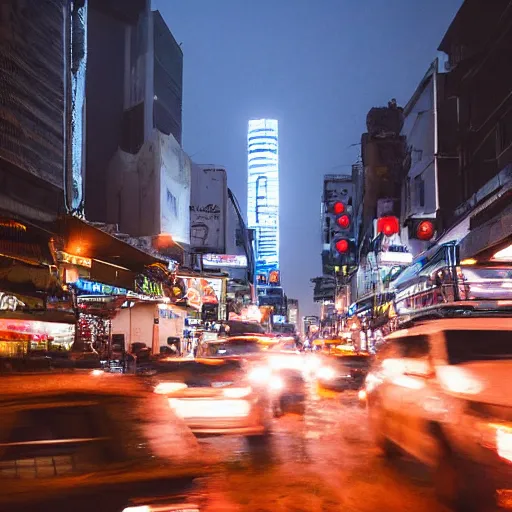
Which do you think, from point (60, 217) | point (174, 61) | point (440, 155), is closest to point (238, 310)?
point (174, 61)

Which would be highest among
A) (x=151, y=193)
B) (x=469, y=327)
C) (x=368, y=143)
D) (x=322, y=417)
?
(x=368, y=143)

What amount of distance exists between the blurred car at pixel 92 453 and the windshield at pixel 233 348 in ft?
33.4

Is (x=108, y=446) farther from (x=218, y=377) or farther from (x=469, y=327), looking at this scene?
(x=218, y=377)

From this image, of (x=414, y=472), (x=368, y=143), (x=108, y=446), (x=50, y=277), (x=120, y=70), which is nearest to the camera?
(x=108, y=446)

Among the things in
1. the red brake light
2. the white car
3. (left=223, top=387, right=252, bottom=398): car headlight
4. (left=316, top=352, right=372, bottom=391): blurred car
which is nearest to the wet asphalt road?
the white car

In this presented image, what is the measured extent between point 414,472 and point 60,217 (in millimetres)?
13118

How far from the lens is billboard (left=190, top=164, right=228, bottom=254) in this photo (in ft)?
157

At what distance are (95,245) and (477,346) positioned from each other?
15951 mm

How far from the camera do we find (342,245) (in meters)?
23.9

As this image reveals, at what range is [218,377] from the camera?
33.9ft

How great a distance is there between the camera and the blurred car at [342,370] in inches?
928

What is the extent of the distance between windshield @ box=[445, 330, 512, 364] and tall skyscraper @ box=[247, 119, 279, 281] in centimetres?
9759

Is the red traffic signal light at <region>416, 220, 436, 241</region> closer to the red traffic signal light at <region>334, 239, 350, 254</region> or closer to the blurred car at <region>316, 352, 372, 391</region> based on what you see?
the red traffic signal light at <region>334, 239, 350, 254</region>

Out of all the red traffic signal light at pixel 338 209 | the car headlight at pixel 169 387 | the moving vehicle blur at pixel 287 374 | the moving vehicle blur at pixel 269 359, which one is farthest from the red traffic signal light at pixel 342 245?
the car headlight at pixel 169 387
